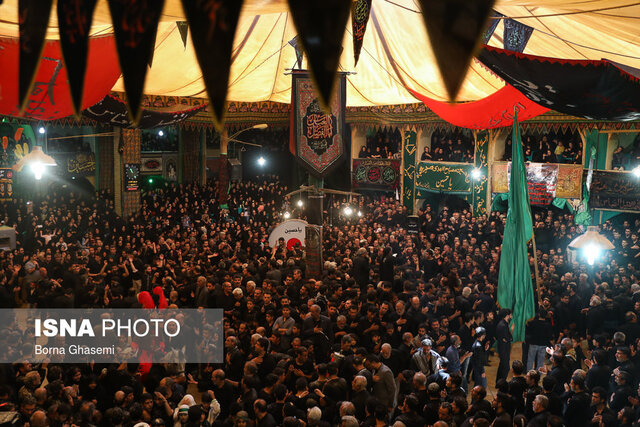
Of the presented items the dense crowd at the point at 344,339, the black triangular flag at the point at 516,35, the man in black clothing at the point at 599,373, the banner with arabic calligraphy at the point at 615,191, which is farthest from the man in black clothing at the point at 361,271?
the banner with arabic calligraphy at the point at 615,191

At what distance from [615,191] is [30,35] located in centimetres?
1464

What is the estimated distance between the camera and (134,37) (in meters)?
1.40

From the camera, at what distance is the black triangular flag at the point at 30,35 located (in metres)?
1.46

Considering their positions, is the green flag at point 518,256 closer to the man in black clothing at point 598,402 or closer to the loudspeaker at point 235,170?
the man in black clothing at point 598,402

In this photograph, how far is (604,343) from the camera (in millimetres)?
7129

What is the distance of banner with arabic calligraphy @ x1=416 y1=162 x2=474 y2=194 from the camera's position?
682 inches

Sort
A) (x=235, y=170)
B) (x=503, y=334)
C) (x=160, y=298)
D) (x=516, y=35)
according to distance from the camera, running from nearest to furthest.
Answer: (x=516, y=35) < (x=503, y=334) < (x=160, y=298) < (x=235, y=170)

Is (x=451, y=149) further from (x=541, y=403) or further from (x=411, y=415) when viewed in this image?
(x=411, y=415)

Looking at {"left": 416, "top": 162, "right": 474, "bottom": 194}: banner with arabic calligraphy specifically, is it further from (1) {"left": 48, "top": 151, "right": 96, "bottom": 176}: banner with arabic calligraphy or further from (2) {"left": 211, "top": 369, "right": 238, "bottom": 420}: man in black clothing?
(2) {"left": 211, "top": 369, "right": 238, "bottom": 420}: man in black clothing

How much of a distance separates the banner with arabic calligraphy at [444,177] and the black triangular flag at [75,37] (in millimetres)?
16462

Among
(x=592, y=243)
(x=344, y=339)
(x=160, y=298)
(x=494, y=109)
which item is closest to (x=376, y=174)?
(x=494, y=109)

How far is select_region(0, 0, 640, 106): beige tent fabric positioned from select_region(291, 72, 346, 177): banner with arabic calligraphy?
1.13 m

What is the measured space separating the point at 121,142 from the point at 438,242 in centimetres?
984

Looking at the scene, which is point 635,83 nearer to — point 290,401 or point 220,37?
point 290,401
